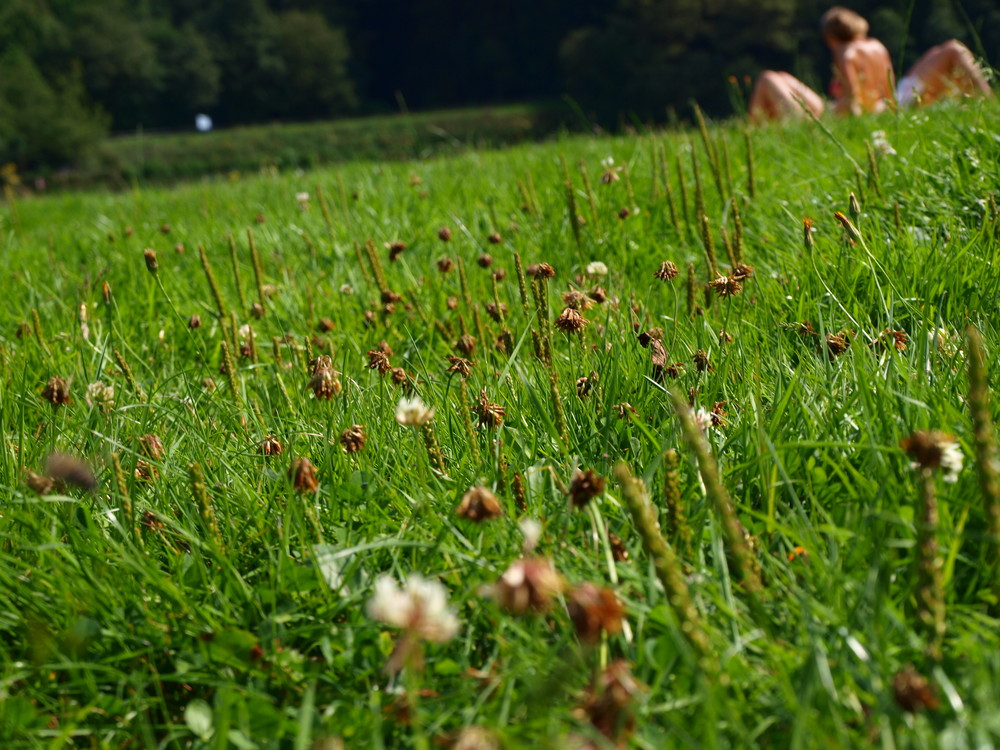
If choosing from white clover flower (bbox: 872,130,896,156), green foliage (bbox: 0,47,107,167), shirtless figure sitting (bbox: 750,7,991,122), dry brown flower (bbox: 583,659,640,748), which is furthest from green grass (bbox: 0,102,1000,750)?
green foliage (bbox: 0,47,107,167)

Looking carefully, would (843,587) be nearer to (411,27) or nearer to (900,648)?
(900,648)

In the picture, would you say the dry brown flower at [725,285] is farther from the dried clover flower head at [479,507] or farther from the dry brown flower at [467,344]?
the dried clover flower head at [479,507]

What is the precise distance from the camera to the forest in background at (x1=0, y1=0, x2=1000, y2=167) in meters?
43.9

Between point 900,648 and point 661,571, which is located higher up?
point 661,571

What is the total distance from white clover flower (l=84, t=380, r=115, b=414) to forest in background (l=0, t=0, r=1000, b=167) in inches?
1424

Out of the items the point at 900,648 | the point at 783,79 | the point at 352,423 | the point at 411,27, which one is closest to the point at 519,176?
the point at 352,423

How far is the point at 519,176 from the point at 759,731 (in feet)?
12.5

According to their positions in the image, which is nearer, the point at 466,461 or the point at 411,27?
the point at 466,461

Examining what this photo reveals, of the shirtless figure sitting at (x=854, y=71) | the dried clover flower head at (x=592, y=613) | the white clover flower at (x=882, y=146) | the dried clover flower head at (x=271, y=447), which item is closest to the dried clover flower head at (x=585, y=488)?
the dried clover flower head at (x=592, y=613)

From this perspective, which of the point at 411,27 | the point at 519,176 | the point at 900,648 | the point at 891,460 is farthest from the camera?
the point at 411,27

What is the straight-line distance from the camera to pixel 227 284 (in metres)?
3.47

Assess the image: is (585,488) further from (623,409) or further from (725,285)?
(725,285)

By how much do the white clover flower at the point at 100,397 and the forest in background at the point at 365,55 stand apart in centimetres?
3617

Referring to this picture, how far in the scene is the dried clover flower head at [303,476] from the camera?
139cm
